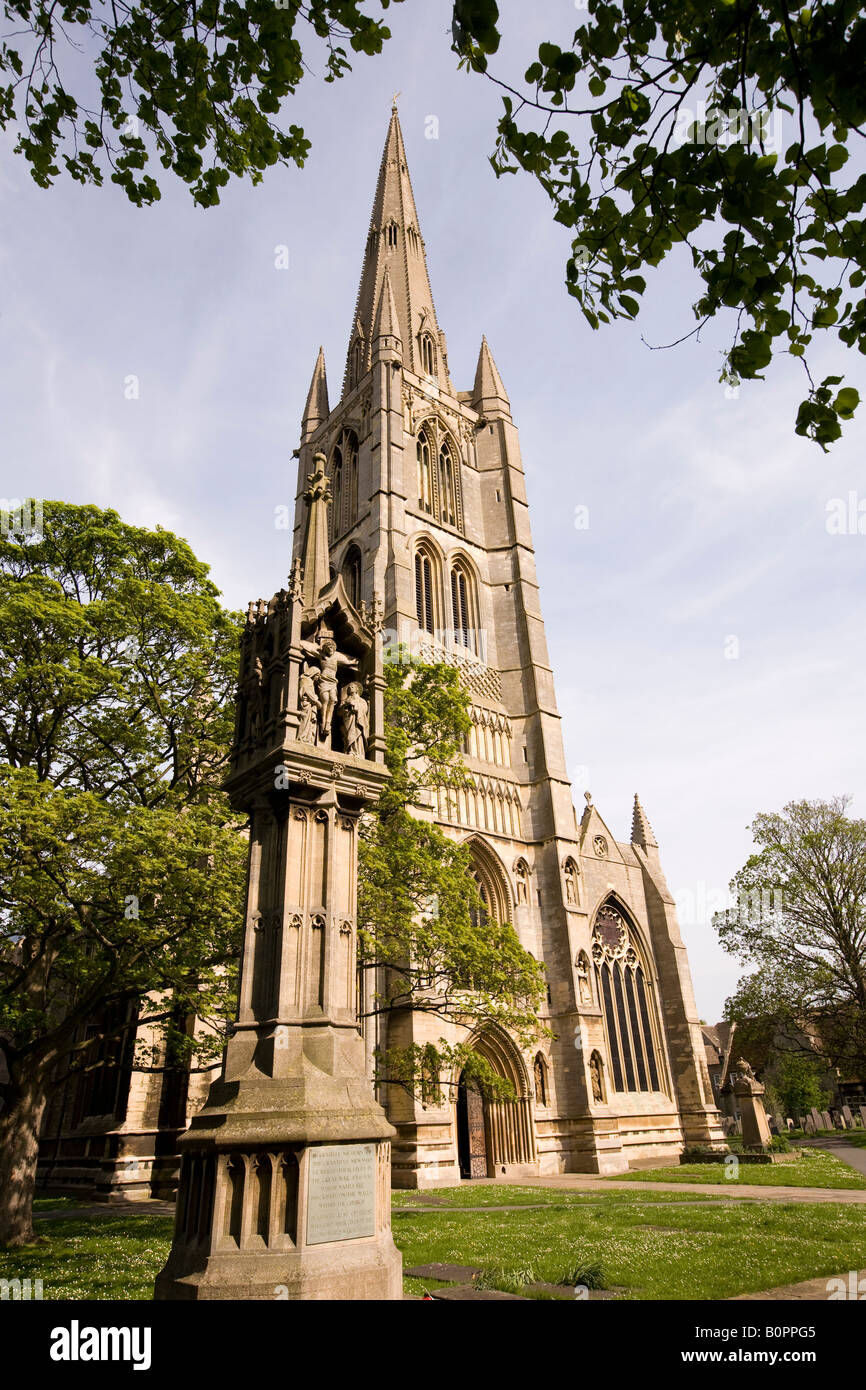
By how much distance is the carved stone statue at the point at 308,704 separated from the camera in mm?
7406

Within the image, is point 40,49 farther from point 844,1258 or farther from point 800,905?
point 800,905

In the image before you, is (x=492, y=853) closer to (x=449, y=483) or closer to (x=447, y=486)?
(x=447, y=486)

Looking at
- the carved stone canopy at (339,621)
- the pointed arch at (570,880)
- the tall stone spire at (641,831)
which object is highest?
the tall stone spire at (641,831)

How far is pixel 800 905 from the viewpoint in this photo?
27.2 m

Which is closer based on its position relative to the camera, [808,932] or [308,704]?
[308,704]

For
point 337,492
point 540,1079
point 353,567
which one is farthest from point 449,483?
point 540,1079

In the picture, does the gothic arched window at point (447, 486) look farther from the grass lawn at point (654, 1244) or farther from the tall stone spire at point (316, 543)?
the grass lawn at point (654, 1244)

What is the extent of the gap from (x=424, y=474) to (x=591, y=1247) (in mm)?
35057

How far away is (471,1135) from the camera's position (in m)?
25.5

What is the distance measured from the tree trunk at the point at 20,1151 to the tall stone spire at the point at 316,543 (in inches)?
349

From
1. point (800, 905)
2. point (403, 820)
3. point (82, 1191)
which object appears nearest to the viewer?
point (403, 820)

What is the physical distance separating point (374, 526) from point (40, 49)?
2930cm

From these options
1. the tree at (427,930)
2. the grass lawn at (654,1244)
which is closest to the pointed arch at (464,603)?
the tree at (427,930)
